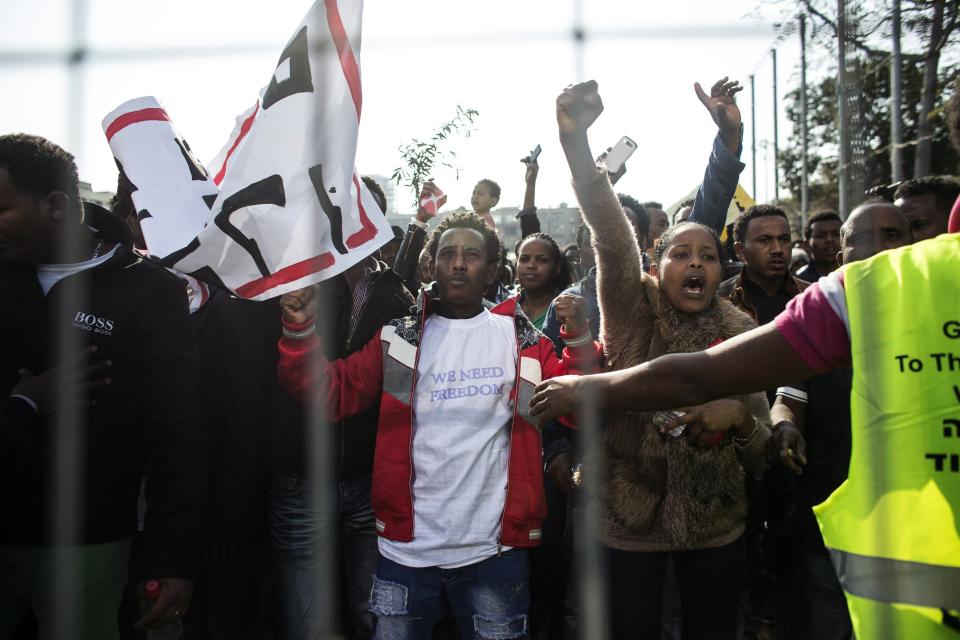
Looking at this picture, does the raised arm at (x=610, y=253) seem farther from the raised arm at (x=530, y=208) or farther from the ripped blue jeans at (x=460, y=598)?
the raised arm at (x=530, y=208)

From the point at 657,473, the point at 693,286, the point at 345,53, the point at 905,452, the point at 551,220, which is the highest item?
the point at 345,53

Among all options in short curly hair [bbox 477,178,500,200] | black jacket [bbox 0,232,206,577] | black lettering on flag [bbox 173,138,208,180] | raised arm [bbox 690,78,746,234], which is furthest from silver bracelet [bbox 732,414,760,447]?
short curly hair [bbox 477,178,500,200]

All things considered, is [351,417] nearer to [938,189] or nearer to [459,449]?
[459,449]

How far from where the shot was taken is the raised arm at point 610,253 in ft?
6.80

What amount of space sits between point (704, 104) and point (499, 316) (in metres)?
1.15

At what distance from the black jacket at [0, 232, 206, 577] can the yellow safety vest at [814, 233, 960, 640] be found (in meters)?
1.66

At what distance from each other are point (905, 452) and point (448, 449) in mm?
1313

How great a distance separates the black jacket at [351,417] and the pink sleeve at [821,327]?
1439mm

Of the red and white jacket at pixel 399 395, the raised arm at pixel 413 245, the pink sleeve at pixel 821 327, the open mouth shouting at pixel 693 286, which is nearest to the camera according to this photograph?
the pink sleeve at pixel 821 327

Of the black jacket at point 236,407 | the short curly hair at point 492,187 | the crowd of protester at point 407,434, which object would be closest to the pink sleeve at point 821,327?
the crowd of protester at point 407,434

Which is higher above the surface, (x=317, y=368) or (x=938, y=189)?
(x=938, y=189)

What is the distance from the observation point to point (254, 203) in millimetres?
2080

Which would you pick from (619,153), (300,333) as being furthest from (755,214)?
(300,333)

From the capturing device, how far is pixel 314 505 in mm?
2453
